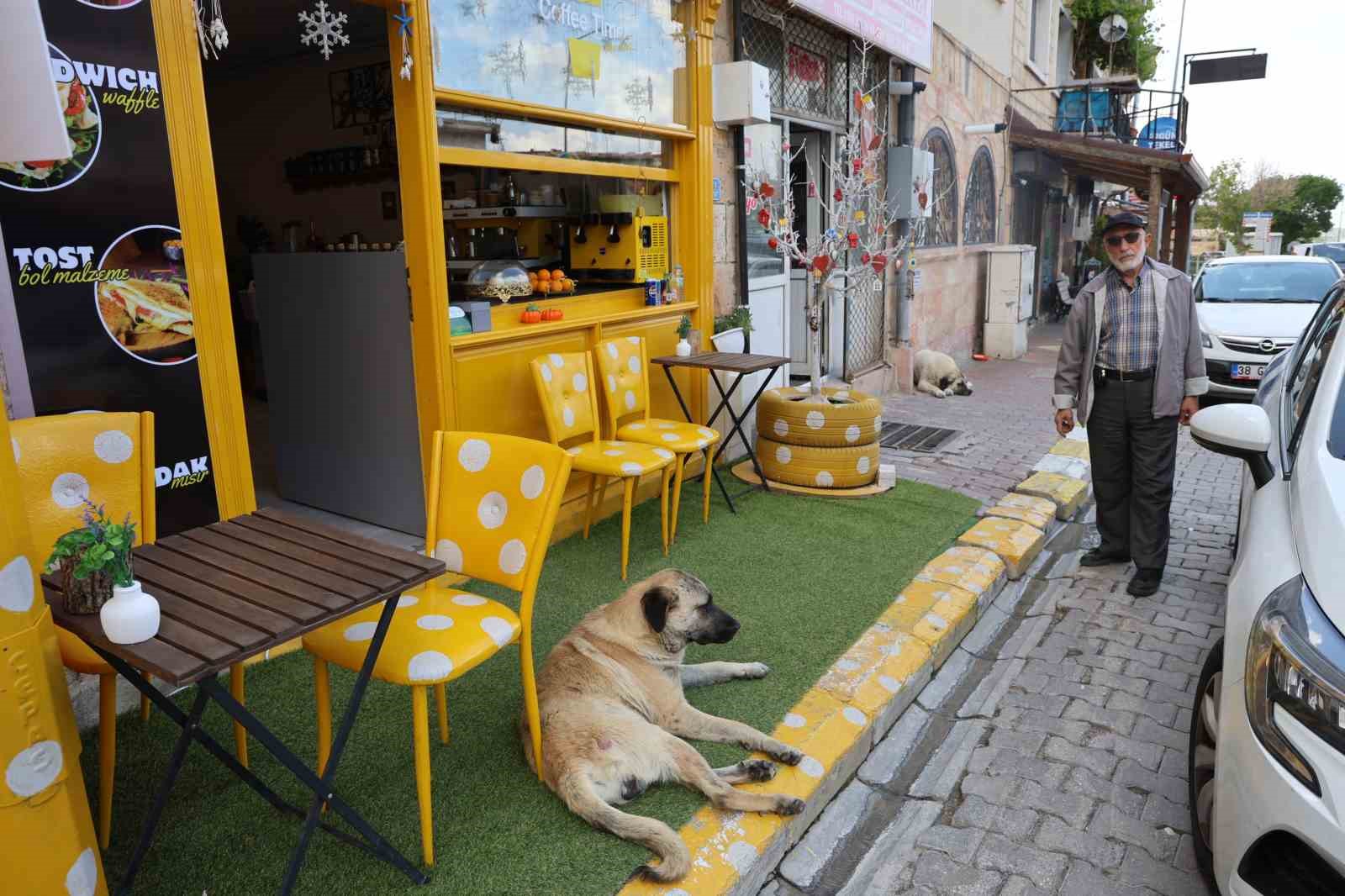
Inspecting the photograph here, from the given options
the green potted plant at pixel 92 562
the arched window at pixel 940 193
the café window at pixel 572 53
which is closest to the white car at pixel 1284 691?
the green potted plant at pixel 92 562

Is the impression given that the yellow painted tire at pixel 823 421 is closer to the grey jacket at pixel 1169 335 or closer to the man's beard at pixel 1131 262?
the grey jacket at pixel 1169 335

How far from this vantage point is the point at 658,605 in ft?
9.33

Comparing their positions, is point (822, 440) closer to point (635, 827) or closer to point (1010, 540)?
point (1010, 540)

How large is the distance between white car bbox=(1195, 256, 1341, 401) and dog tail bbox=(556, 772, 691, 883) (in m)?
7.20

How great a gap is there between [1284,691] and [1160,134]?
1736cm

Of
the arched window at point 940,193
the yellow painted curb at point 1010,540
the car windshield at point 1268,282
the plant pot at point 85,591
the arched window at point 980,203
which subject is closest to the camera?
the plant pot at point 85,591

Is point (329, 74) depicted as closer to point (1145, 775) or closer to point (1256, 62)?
point (1145, 775)

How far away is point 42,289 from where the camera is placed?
2828 millimetres

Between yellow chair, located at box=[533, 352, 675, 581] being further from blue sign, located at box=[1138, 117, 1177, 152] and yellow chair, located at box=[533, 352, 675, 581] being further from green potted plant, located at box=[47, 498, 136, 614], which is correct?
blue sign, located at box=[1138, 117, 1177, 152]

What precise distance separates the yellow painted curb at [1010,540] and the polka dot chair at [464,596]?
3062mm

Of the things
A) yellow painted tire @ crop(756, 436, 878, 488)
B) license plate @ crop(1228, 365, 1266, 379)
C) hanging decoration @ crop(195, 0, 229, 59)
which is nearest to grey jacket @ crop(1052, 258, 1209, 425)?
yellow painted tire @ crop(756, 436, 878, 488)

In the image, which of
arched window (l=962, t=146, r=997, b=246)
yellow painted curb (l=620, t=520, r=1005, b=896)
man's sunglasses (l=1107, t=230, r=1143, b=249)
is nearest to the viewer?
yellow painted curb (l=620, t=520, r=1005, b=896)

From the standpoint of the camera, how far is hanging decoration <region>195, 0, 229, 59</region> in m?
3.21

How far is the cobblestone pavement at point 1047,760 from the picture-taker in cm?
260
